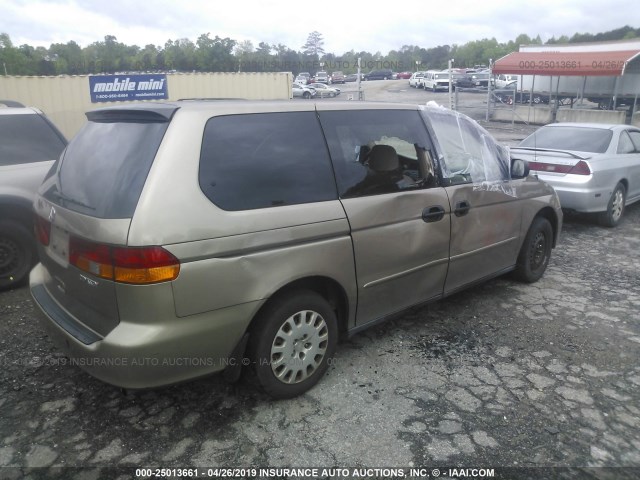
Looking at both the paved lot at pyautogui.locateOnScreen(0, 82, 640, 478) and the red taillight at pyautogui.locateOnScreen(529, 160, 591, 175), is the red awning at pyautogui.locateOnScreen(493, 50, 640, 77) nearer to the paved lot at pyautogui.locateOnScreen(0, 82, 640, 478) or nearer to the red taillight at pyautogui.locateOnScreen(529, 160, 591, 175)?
the red taillight at pyautogui.locateOnScreen(529, 160, 591, 175)

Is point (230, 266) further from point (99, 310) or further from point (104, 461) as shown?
point (104, 461)

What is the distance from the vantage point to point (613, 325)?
414 centimetres

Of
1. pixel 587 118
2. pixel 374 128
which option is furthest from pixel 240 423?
pixel 587 118

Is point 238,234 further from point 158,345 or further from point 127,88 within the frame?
point 127,88

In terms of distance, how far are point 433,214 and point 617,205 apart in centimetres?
523

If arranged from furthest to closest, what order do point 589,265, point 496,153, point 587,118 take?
point 587,118
point 589,265
point 496,153

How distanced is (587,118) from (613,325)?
20.3 m

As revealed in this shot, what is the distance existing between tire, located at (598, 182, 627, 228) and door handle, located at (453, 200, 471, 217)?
438cm

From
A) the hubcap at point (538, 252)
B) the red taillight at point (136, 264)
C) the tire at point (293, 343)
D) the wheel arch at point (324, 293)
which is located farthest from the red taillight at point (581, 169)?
the red taillight at point (136, 264)

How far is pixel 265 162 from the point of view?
2.81 metres

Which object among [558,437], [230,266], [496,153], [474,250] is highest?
[496,153]

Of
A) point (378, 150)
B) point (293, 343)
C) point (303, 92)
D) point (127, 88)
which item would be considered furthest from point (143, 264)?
point (303, 92)

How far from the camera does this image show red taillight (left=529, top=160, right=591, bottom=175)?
677 cm

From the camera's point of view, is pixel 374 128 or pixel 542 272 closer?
pixel 374 128
